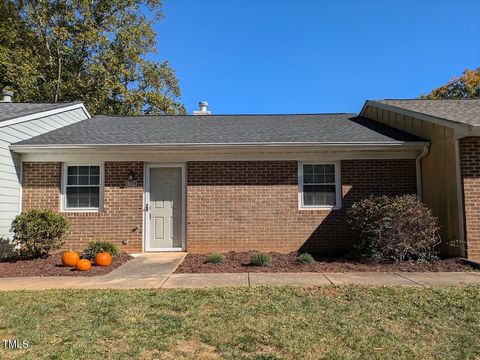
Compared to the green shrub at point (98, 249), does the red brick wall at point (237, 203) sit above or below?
above

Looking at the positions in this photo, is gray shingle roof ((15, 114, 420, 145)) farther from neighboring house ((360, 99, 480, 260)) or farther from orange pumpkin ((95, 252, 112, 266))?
orange pumpkin ((95, 252, 112, 266))

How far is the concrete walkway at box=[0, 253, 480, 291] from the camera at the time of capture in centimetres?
686

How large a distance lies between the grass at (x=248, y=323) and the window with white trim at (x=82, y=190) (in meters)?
4.30

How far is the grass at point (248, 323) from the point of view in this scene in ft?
13.2

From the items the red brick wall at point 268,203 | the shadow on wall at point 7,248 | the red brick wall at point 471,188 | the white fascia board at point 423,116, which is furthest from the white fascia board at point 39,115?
the red brick wall at point 471,188

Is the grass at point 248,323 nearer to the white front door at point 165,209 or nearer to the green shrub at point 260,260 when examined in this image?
the green shrub at point 260,260

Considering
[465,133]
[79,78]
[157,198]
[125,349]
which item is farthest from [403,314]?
[79,78]

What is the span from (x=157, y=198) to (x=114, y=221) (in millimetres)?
1184

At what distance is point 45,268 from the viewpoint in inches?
334

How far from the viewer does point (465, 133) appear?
824 centimetres

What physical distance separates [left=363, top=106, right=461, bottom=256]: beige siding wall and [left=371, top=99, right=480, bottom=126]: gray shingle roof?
0.37m

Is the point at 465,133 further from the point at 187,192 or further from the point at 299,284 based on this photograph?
the point at 187,192

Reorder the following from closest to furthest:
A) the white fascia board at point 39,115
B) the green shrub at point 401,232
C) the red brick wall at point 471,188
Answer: the green shrub at point 401,232
the red brick wall at point 471,188
the white fascia board at point 39,115

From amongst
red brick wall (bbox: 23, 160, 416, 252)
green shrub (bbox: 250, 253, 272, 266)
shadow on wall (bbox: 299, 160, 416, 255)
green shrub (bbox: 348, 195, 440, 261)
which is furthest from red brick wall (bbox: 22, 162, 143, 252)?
green shrub (bbox: 348, 195, 440, 261)
